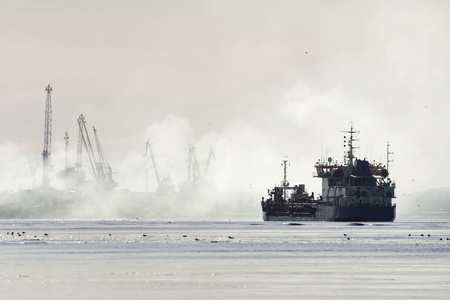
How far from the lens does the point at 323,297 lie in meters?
75.6

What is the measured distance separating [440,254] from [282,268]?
33786 mm

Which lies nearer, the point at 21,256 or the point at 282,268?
the point at 282,268

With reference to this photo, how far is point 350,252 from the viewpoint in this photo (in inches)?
5207

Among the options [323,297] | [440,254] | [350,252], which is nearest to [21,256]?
[350,252]

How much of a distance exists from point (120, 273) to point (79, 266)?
33.6 feet

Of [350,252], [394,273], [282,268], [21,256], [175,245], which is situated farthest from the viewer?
[175,245]

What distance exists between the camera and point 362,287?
82.4 metres

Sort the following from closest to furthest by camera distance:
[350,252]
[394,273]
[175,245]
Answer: [394,273]
[350,252]
[175,245]

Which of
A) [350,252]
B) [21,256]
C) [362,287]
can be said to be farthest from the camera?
[350,252]

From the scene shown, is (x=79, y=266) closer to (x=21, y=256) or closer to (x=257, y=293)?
(x=21, y=256)

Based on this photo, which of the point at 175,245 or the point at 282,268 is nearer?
the point at 282,268

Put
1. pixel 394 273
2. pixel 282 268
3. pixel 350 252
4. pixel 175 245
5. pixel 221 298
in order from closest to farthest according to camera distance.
A: pixel 221 298 → pixel 394 273 → pixel 282 268 → pixel 350 252 → pixel 175 245

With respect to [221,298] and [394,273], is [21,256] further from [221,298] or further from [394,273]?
[221,298]

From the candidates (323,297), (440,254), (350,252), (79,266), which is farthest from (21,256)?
(323,297)
